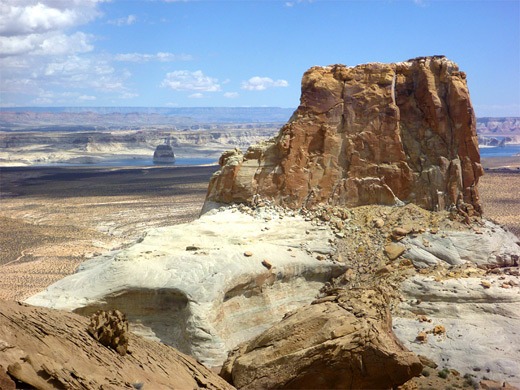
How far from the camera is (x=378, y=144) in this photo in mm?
19047

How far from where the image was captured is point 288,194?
19.0 metres

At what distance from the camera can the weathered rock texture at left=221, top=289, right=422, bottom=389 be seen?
1069cm

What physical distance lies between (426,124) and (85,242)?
88.6 feet

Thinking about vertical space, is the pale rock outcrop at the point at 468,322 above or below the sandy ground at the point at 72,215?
above

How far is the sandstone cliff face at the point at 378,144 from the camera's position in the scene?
18.9 meters

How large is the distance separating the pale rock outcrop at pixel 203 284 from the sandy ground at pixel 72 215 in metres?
10.4

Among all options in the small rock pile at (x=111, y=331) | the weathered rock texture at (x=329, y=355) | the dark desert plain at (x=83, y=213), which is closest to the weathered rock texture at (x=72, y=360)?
the small rock pile at (x=111, y=331)

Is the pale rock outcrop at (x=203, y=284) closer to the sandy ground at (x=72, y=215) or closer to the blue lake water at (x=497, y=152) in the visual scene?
the sandy ground at (x=72, y=215)

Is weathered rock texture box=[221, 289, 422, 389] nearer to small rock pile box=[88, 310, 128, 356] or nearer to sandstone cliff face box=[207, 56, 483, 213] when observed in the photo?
small rock pile box=[88, 310, 128, 356]

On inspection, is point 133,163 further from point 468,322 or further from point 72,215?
point 468,322

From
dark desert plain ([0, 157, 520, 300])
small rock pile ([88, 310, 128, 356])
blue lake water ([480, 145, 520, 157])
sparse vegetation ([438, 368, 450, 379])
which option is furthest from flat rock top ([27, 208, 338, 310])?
blue lake water ([480, 145, 520, 157])

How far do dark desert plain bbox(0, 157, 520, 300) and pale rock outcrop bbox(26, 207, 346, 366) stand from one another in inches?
405

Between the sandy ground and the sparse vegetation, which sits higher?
the sparse vegetation

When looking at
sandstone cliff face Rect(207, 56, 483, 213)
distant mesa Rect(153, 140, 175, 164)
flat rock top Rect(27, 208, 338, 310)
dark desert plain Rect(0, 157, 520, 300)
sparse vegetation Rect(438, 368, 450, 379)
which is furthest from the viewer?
distant mesa Rect(153, 140, 175, 164)
